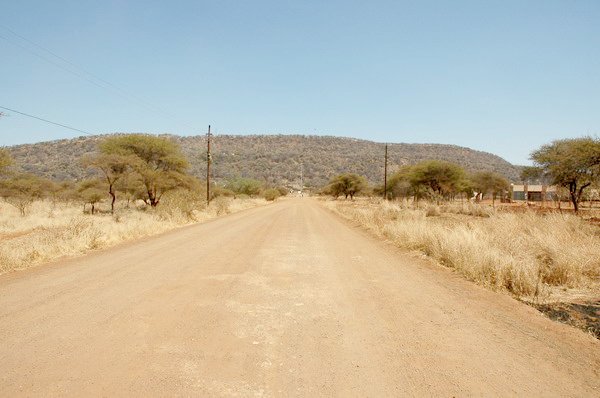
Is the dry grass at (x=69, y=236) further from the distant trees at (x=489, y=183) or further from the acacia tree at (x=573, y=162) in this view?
the distant trees at (x=489, y=183)

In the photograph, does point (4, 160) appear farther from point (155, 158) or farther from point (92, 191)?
point (155, 158)

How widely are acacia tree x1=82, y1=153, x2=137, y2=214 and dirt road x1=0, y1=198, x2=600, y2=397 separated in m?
22.8

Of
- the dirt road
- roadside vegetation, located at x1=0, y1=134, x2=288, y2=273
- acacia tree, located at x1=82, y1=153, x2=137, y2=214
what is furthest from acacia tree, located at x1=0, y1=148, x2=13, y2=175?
the dirt road

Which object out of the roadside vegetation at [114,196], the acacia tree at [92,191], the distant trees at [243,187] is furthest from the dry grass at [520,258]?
the distant trees at [243,187]

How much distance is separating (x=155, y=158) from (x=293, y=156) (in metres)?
111

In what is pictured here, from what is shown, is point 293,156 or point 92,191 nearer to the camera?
point 92,191

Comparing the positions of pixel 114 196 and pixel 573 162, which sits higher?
pixel 573 162

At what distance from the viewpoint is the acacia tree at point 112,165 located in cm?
2852

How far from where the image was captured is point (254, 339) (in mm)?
4332

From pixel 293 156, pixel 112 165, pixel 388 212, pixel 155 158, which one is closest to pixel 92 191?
pixel 112 165

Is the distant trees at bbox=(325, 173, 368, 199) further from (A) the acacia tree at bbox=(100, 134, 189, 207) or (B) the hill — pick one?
(A) the acacia tree at bbox=(100, 134, 189, 207)

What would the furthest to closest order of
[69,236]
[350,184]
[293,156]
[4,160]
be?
1. [293,156]
2. [350,184]
3. [4,160]
4. [69,236]

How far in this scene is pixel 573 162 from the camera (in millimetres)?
24766

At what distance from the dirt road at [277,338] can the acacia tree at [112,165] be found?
74.8 feet
